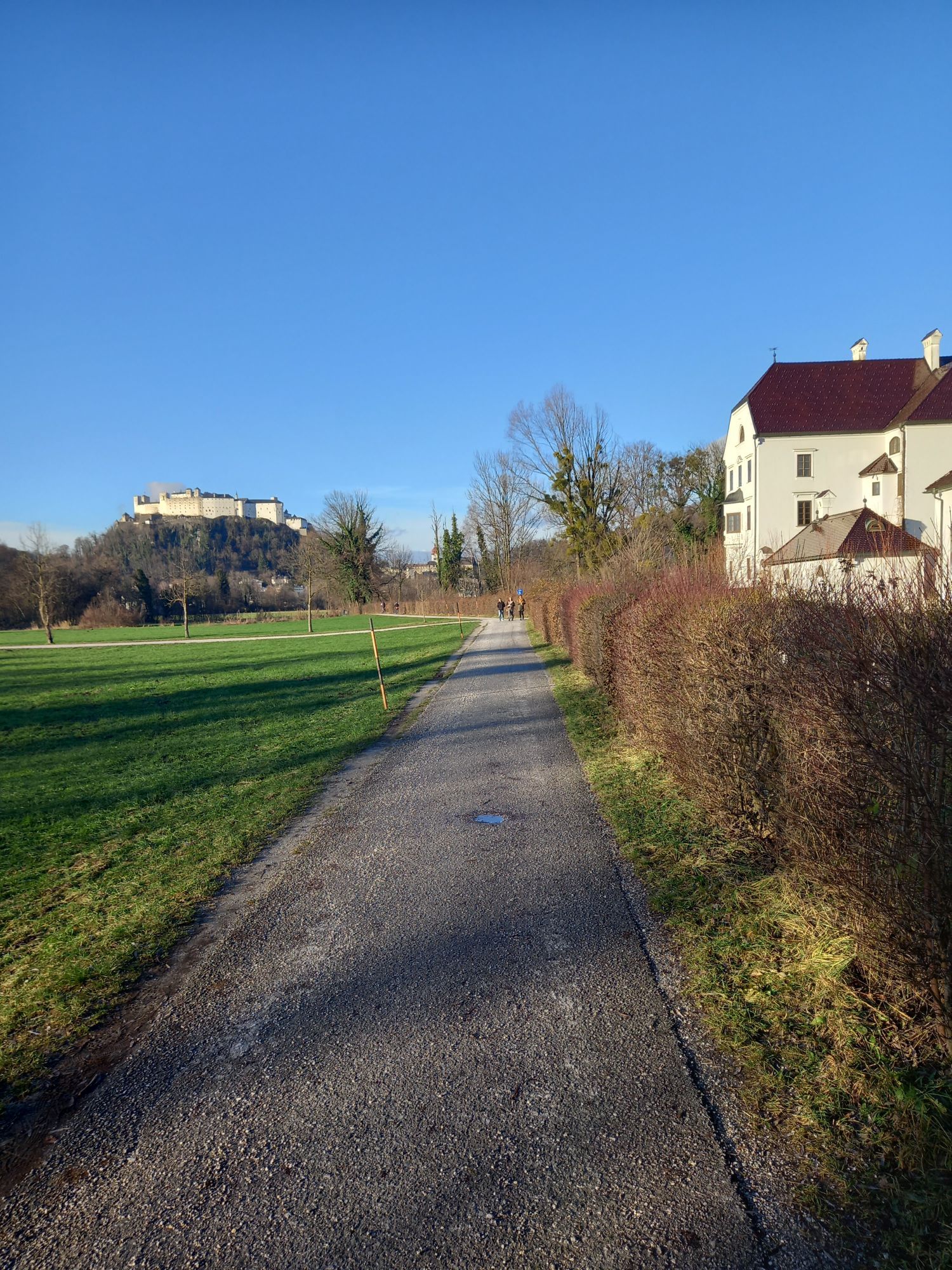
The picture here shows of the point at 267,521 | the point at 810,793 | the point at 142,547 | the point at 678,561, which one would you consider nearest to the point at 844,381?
the point at 678,561

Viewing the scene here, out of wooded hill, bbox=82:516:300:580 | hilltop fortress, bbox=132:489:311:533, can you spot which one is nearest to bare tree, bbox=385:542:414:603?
wooded hill, bbox=82:516:300:580

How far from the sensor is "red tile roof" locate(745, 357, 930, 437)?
42.4m

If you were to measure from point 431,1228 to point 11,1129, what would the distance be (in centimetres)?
183

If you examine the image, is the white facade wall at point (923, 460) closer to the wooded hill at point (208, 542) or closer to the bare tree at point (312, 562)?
the bare tree at point (312, 562)

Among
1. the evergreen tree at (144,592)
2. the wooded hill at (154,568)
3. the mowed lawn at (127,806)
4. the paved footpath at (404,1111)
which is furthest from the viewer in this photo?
the evergreen tree at (144,592)

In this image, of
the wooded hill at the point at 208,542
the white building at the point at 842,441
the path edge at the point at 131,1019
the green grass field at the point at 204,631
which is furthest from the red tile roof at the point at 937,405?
the wooded hill at the point at 208,542

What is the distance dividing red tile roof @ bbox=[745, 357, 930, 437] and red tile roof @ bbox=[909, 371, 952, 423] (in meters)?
2.71

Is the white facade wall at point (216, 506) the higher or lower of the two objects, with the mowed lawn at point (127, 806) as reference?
higher

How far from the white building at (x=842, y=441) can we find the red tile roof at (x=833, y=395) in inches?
2.1

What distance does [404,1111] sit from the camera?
2855 mm

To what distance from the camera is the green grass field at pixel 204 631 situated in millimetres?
52781

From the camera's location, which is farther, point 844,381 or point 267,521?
point 267,521

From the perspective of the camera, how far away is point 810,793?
136 inches

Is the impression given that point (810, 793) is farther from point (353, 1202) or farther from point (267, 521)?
point (267, 521)
